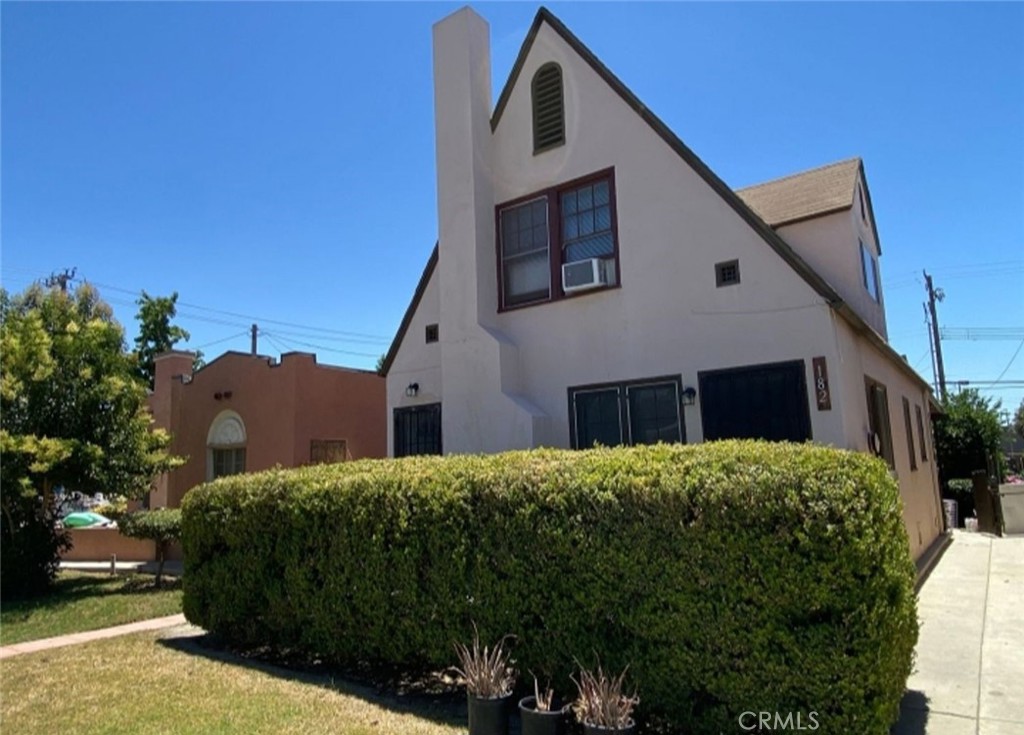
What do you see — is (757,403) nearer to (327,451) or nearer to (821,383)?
(821,383)

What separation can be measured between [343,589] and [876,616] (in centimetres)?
485

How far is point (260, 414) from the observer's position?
55.6 feet

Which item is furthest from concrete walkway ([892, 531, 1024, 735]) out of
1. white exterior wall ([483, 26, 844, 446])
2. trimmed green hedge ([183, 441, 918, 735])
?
white exterior wall ([483, 26, 844, 446])

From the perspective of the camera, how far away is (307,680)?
6.59 m

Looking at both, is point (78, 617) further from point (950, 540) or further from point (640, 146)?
point (950, 540)

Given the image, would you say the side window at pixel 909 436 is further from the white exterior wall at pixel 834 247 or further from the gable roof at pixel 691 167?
the white exterior wall at pixel 834 247

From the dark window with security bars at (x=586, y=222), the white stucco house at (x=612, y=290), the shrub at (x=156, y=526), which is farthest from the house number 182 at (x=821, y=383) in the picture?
the shrub at (x=156, y=526)

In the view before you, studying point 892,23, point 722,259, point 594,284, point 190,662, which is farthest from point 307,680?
point 892,23

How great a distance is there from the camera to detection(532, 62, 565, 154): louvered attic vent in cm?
1078

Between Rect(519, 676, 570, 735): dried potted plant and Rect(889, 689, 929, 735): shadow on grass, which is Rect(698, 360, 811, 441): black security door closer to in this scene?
Rect(889, 689, 929, 735): shadow on grass

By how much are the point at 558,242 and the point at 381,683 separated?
689 centimetres

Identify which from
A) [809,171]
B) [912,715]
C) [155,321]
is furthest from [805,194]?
[155,321]

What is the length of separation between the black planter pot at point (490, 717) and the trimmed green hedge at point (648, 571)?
667mm

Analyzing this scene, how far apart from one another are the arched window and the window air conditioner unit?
1113 centimetres
